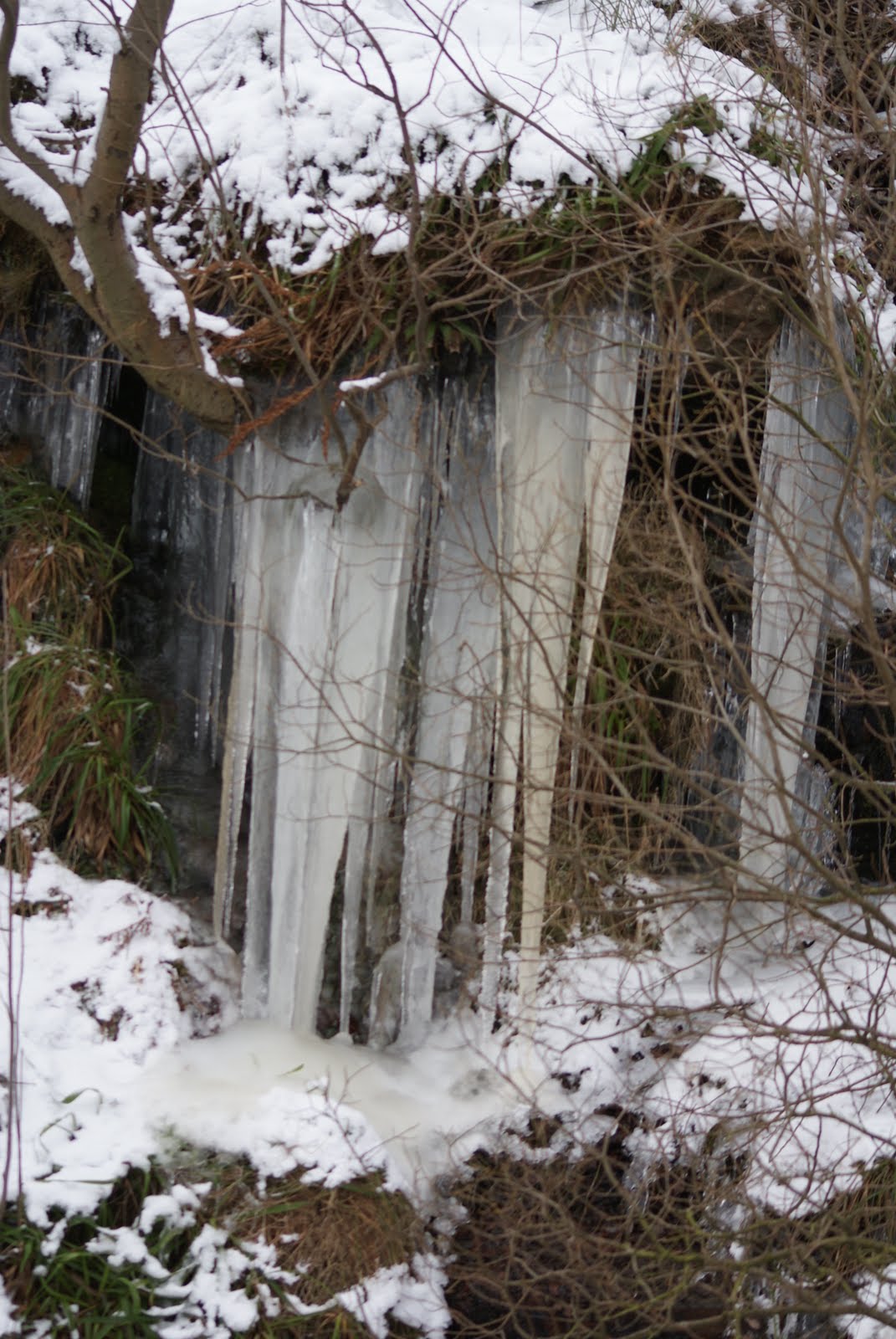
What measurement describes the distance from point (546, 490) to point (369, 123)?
1240 millimetres

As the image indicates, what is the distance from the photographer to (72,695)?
4.60 metres

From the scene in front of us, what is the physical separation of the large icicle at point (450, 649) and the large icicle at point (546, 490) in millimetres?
92

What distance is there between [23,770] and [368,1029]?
4.61ft

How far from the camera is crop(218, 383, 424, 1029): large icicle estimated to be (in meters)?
4.21

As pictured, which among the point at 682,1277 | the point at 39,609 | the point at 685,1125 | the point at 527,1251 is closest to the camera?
the point at 682,1277

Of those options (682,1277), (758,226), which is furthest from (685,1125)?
(758,226)

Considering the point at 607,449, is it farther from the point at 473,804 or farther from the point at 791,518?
the point at 473,804

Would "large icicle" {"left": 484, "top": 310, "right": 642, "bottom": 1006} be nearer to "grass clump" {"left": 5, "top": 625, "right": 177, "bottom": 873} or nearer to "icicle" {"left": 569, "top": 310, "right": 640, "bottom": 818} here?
"icicle" {"left": 569, "top": 310, "right": 640, "bottom": 818}

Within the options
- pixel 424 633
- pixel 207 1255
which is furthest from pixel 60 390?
pixel 207 1255

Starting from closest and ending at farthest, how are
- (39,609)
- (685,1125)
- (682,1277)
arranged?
(682,1277) → (685,1125) → (39,609)

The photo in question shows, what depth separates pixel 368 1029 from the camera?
4.51 metres

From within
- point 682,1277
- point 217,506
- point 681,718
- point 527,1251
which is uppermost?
point 217,506

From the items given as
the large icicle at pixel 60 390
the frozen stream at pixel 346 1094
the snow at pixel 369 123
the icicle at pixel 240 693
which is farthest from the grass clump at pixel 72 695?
the snow at pixel 369 123

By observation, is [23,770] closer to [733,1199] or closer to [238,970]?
[238,970]
